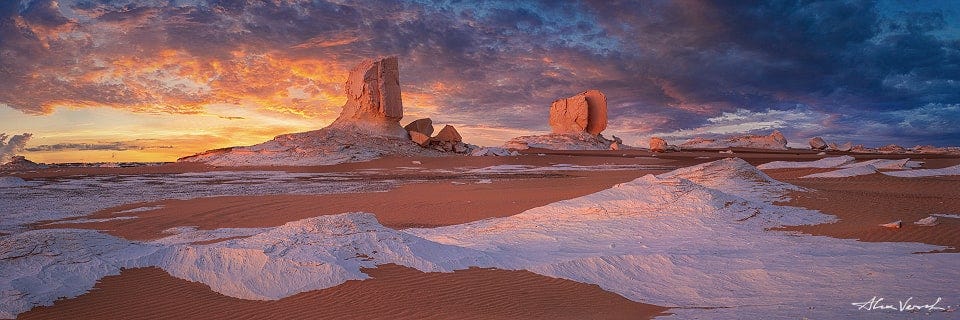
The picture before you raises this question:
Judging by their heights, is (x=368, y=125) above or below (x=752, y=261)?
above

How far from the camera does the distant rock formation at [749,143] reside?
77.6 metres

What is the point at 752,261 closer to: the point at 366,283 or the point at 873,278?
the point at 873,278

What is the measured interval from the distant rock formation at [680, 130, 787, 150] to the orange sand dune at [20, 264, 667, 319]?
80197 millimetres

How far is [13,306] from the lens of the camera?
16.1 ft

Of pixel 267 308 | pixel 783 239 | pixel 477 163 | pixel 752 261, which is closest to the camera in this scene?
pixel 267 308

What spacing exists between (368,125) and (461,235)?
131 feet

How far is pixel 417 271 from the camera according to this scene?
658cm

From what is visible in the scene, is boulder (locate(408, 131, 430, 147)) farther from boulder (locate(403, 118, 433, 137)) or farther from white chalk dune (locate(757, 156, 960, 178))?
white chalk dune (locate(757, 156, 960, 178))

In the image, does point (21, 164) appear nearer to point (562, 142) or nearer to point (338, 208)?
point (338, 208)

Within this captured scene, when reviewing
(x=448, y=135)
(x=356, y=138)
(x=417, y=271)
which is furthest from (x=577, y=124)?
(x=417, y=271)

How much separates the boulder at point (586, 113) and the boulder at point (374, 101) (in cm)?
3410

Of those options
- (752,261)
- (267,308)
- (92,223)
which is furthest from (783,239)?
(92,223)
